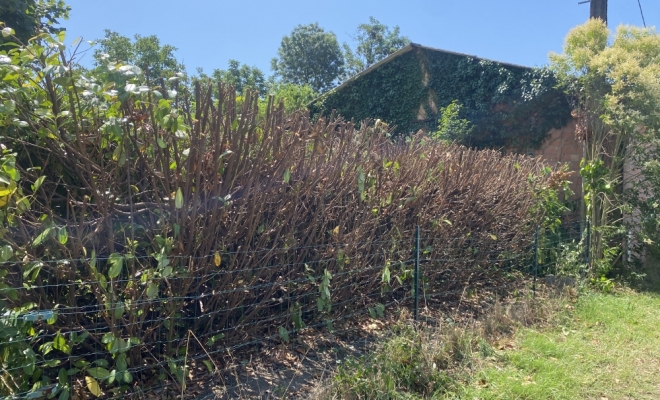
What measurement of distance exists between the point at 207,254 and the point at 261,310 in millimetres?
836

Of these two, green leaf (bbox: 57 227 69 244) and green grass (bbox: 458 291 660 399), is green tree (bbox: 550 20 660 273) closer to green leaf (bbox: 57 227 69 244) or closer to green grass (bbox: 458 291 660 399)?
green grass (bbox: 458 291 660 399)

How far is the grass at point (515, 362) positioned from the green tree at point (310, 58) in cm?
3531

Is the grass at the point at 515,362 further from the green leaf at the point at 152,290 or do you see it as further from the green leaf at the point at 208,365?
the green leaf at the point at 152,290

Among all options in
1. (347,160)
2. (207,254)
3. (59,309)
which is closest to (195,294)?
(207,254)

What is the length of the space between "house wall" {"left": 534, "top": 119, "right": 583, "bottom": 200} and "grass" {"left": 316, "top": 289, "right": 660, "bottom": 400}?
6283 mm

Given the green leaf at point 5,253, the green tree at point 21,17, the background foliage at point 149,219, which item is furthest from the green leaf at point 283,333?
the green tree at point 21,17

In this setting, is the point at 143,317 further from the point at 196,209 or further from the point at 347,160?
the point at 347,160

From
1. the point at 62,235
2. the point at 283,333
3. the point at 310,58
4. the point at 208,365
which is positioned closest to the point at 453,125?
the point at 283,333

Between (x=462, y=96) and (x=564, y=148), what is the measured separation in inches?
124

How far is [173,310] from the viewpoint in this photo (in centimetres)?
316

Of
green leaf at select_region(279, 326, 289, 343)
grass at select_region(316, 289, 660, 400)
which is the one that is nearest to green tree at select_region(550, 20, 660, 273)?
grass at select_region(316, 289, 660, 400)

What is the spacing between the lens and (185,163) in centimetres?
312

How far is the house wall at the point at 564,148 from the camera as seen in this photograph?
1133cm

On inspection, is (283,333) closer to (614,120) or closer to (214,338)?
(214,338)
